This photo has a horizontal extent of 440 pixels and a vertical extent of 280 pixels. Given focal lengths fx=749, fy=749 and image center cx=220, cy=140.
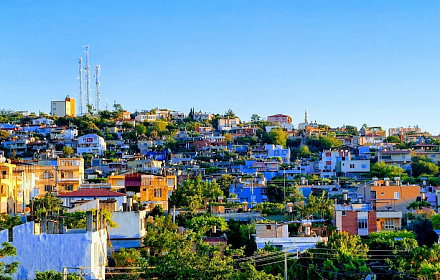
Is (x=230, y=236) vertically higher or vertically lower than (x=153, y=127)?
lower

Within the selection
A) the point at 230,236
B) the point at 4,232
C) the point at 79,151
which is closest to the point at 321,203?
the point at 230,236

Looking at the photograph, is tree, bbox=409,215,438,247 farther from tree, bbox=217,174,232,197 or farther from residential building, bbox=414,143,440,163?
residential building, bbox=414,143,440,163

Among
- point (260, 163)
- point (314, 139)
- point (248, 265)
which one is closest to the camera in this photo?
point (248, 265)

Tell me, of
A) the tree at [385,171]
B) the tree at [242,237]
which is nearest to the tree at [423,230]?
the tree at [242,237]

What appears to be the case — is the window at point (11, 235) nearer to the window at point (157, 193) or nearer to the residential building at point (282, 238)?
the residential building at point (282, 238)

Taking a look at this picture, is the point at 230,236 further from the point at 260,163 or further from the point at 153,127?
Answer: the point at 153,127

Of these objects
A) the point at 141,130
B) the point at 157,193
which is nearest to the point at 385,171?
the point at 157,193

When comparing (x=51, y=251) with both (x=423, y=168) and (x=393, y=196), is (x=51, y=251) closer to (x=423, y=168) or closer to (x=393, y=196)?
(x=393, y=196)
